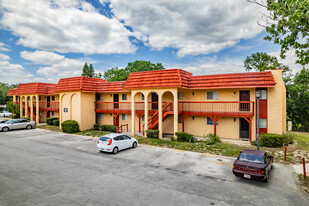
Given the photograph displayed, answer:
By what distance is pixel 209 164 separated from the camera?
12.0 meters

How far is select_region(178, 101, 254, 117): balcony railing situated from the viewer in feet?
57.9

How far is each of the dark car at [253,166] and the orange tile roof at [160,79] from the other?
9561 mm

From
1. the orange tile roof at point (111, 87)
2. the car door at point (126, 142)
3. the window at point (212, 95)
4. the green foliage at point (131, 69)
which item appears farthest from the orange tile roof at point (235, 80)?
the green foliage at point (131, 69)

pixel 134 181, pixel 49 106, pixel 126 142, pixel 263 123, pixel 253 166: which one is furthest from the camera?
pixel 49 106

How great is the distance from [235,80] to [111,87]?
15386 mm

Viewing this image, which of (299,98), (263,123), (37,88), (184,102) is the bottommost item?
(263,123)

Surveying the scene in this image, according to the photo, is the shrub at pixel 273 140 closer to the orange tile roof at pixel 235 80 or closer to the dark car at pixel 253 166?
the orange tile roof at pixel 235 80

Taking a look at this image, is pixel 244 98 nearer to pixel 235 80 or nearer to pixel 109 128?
pixel 235 80

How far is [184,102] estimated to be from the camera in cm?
1972

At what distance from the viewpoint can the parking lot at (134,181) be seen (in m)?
7.50

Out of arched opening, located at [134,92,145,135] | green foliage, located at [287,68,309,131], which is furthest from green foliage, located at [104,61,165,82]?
green foliage, located at [287,68,309,131]

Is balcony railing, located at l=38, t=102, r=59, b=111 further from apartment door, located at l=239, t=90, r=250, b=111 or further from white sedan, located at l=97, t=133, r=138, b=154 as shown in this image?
→ apartment door, located at l=239, t=90, r=250, b=111

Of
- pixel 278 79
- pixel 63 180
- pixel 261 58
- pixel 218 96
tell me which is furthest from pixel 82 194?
pixel 261 58

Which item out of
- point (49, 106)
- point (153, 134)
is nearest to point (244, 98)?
point (153, 134)
